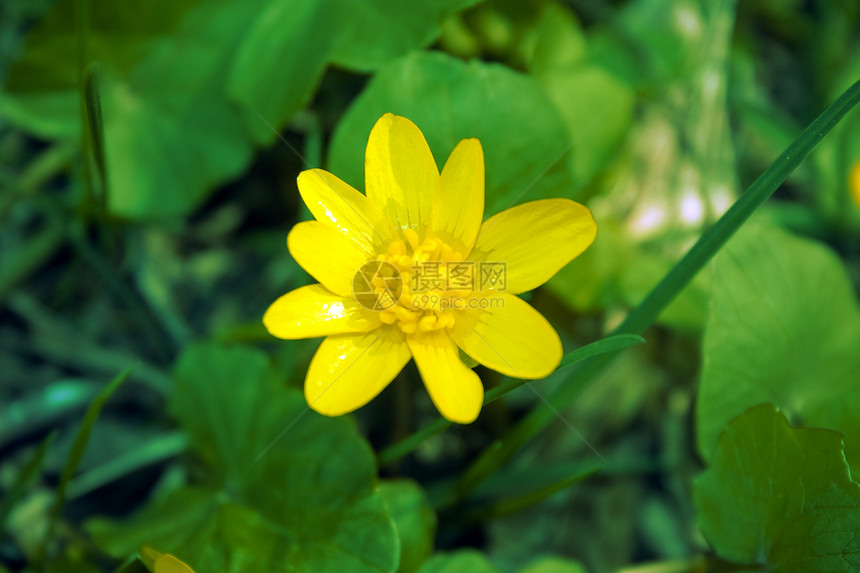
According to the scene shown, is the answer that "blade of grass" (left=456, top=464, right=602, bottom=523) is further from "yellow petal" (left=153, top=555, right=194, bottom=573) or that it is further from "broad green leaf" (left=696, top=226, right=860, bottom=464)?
"yellow petal" (left=153, top=555, right=194, bottom=573)

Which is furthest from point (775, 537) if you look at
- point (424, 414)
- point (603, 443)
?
point (424, 414)

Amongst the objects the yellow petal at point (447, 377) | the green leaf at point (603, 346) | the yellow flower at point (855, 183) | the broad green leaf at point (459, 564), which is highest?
the green leaf at point (603, 346)

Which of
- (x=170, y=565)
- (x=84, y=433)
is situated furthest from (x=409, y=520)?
(x=84, y=433)

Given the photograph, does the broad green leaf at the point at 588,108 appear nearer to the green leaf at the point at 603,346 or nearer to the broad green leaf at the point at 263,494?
the green leaf at the point at 603,346

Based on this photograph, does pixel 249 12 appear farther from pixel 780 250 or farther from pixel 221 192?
pixel 780 250

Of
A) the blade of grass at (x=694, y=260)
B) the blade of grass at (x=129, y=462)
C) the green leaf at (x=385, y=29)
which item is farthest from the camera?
the blade of grass at (x=129, y=462)

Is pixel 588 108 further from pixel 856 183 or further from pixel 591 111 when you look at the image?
pixel 856 183

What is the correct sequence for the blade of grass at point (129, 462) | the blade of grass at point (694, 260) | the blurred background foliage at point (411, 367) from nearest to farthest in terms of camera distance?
the blade of grass at point (694, 260), the blurred background foliage at point (411, 367), the blade of grass at point (129, 462)

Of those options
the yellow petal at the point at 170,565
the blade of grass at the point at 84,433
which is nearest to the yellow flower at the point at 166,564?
the yellow petal at the point at 170,565
